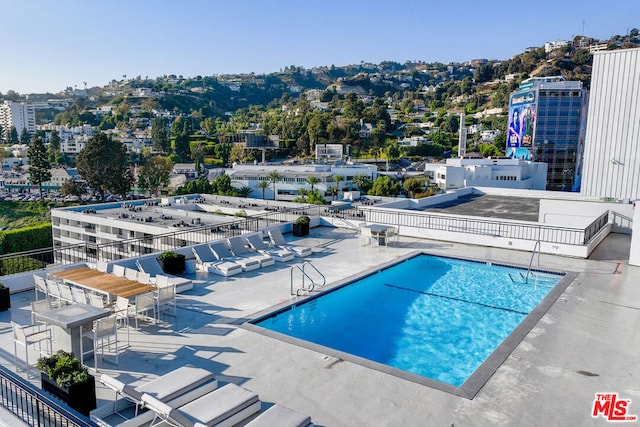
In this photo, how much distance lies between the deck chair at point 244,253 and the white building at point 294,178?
61.8m

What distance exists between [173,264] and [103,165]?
230 feet

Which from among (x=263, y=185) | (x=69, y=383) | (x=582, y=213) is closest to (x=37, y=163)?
(x=263, y=185)

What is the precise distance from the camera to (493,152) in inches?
4520

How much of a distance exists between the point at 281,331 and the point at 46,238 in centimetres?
5974

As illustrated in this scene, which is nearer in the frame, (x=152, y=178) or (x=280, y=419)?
(x=280, y=419)

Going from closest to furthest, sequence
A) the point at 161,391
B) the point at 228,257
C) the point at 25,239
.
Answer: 1. the point at 161,391
2. the point at 228,257
3. the point at 25,239

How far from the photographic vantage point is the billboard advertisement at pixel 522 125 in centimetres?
9931

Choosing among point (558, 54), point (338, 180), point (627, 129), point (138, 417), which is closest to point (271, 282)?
point (138, 417)

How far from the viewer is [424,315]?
10.1 metres

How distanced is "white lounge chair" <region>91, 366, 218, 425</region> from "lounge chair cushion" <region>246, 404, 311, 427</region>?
1.00 meters

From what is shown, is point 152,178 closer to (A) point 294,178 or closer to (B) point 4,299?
(A) point 294,178

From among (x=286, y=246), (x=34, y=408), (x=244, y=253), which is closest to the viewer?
(x=34, y=408)

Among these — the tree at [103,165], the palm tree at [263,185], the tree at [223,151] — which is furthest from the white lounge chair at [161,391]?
the tree at [223,151]

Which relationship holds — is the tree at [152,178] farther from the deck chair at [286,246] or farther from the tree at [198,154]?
the deck chair at [286,246]
